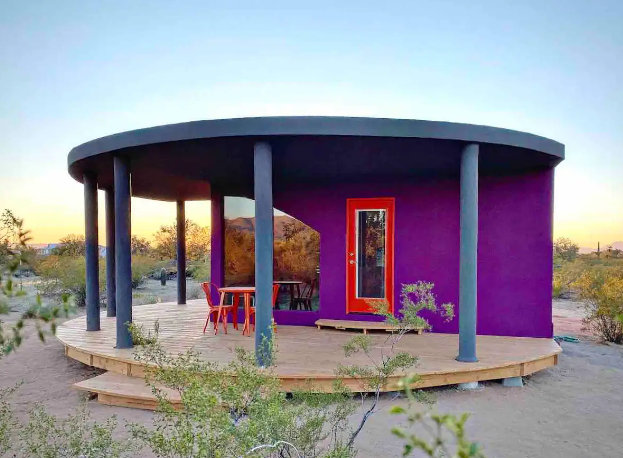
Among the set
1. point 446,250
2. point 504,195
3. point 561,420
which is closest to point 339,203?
point 446,250

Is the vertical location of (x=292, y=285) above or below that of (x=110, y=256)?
below

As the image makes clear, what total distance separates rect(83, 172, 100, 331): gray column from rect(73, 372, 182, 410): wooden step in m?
2.12

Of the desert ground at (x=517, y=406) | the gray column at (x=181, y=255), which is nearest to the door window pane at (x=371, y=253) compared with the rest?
the desert ground at (x=517, y=406)

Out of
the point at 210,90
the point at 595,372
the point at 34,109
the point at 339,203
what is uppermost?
the point at 210,90

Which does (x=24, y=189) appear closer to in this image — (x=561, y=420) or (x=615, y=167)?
(x=561, y=420)

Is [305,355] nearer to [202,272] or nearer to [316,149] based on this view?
[316,149]

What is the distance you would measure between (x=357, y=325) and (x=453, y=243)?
1992 millimetres

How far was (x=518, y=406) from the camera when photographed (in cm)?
441

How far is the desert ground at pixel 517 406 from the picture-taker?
3.54 m

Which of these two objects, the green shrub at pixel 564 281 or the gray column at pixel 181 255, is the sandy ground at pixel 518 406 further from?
the green shrub at pixel 564 281

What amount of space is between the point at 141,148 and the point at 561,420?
533 centimetres

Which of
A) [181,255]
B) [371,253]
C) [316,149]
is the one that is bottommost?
[181,255]

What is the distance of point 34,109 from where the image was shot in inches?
413

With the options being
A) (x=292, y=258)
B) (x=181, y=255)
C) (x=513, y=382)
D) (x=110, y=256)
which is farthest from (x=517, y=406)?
(x=181, y=255)
